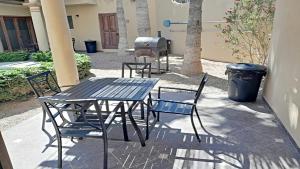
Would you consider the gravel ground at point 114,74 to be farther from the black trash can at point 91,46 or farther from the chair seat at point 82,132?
the black trash can at point 91,46

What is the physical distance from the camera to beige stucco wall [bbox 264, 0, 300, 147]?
11.0 feet

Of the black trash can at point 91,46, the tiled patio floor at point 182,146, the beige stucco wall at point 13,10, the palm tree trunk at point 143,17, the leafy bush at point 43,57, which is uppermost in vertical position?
the beige stucco wall at point 13,10

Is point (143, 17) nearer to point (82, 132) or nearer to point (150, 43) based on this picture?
point (150, 43)

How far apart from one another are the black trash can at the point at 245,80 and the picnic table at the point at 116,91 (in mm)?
2056

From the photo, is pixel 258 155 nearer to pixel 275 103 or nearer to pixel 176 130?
pixel 176 130

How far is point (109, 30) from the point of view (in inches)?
554

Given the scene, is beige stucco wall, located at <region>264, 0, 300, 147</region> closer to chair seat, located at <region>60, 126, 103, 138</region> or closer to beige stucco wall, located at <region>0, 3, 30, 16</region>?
chair seat, located at <region>60, 126, 103, 138</region>

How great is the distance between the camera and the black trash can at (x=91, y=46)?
14.2 metres

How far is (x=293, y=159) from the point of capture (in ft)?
9.56

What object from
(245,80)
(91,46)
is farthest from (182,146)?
(91,46)

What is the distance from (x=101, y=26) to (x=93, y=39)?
1095 millimetres

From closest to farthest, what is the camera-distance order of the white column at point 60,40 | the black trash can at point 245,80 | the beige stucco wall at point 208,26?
1. the white column at point 60,40
2. the black trash can at point 245,80
3. the beige stucco wall at point 208,26

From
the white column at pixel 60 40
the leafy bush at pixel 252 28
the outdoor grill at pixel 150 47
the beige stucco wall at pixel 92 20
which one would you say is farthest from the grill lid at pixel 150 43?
the beige stucco wall at pixel 92 20

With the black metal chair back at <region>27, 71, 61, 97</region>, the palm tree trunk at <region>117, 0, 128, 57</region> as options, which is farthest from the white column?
the palm tree trunk at <region>117, 0, 128, 57</region>
